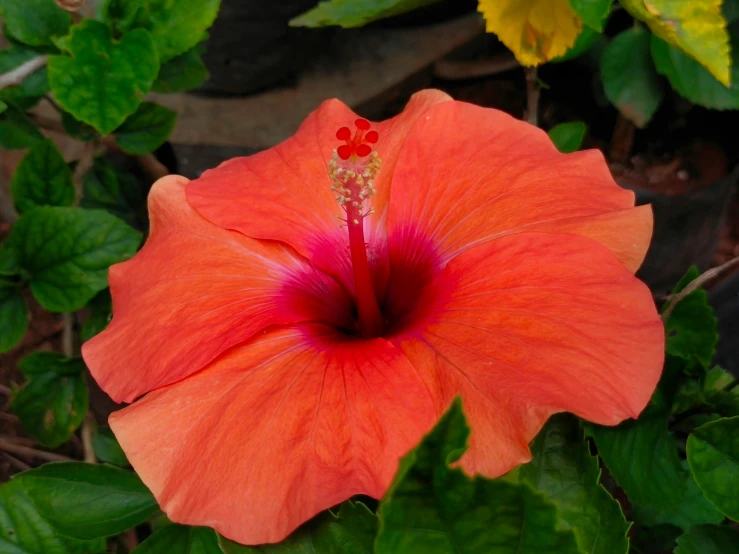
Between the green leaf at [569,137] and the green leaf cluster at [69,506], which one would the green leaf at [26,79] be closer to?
the green leaf cluster at [69,506]

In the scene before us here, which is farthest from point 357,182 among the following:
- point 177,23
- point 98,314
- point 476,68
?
point 476,68

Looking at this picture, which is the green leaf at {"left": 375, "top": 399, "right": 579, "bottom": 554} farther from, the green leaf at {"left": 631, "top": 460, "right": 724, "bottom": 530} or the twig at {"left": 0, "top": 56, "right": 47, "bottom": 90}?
the twig at {"left": 0, "top": 56, "right": 47, "bottom": 90}

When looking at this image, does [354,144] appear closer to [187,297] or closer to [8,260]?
[187,297]

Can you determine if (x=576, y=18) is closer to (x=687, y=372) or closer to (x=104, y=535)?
(x=687, y=372)

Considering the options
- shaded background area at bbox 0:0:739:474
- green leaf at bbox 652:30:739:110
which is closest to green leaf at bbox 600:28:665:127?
green leaf at bbox 652:30:739:110

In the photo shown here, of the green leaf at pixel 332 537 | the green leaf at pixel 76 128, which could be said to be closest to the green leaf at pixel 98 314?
the green leaf at pixel 76 128
